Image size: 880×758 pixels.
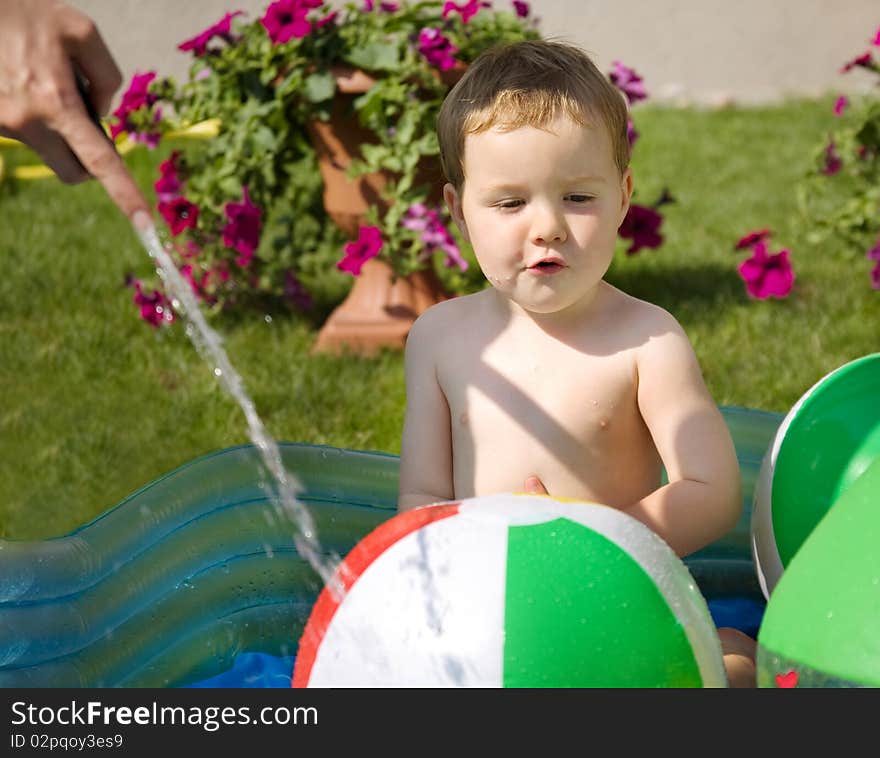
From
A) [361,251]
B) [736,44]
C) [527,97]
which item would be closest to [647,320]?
[527,97]

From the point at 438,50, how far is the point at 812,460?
203 cm

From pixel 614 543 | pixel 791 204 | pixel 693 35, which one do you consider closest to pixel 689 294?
pixel 791 204

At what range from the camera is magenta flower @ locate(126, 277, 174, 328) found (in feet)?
14.5

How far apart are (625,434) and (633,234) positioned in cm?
228

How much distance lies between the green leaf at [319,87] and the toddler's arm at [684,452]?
80.2 inches

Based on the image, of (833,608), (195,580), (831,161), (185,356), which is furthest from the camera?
(831,161)

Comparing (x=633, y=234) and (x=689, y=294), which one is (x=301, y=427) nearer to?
(x=633, y=234)

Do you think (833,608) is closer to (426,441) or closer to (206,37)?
(426,441)

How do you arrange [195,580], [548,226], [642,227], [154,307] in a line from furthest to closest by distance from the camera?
[642,227] < [154,307] < [195,580] < [548,226]

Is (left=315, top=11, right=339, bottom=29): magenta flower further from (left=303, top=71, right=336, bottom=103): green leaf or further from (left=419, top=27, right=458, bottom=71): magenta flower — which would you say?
(left=419, top=27, right=458, bottom=71): magenta flower

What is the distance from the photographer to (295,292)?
457 centimetres

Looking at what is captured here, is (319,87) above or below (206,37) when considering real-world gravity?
below

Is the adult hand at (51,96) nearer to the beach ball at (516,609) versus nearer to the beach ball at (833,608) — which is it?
the beach ball at (516,609)

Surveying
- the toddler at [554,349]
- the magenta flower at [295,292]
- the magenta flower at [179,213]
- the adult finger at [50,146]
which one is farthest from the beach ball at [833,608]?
the magenta flower at [295,292]
